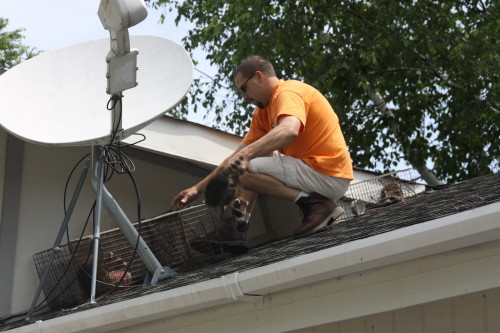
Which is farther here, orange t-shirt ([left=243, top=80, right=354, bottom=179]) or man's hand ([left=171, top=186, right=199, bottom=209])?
orange t-shirt ([left=243, top=80, right=354, bottom=179])

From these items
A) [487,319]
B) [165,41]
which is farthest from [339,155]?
[487,319]

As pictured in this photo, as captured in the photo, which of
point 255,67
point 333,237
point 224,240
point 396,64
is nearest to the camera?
point 333,237

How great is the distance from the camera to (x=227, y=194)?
525cm

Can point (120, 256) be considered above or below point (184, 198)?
below

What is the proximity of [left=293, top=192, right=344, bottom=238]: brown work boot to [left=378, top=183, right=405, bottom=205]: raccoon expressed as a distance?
973mm

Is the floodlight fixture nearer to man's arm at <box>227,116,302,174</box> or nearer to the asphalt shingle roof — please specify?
man's arm at <box>227,116,302,174</box>

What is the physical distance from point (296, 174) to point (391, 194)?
4.21 ft

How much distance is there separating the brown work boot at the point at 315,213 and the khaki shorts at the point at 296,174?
2.0 inches

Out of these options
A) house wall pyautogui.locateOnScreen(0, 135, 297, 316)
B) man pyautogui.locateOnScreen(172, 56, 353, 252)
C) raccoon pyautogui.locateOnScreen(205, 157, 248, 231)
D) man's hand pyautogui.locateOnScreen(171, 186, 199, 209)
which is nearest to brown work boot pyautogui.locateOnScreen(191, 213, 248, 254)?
man pyautogui.locateOnScreen(172, 56, 353, 252)

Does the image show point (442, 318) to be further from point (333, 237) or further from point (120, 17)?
point (120, 17)

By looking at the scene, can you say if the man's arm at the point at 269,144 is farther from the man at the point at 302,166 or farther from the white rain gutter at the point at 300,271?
the white rain gutter at the point at 300,271

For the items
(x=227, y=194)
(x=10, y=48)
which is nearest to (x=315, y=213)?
(x=227, y=194)

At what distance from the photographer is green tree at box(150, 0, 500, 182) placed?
13.8m

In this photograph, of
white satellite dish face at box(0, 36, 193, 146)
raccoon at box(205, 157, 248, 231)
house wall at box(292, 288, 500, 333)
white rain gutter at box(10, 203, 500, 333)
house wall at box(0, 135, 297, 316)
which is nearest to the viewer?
white rain gutter at box(10, 203, 500, 333)
